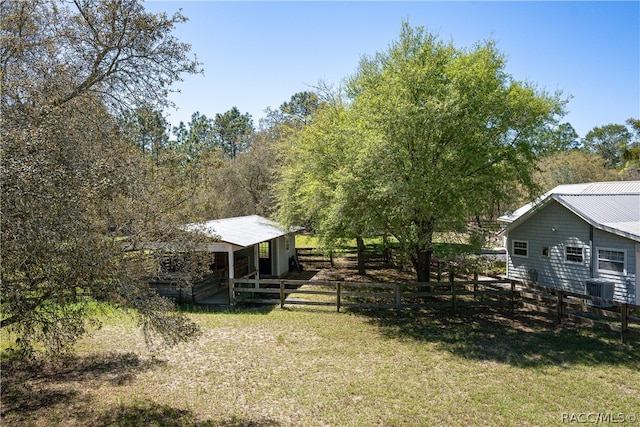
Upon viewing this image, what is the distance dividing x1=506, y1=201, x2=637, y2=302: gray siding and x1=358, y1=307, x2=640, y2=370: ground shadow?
3248mm

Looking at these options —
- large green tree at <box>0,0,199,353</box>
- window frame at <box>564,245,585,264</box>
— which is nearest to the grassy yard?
large green tree at <box>0,0,199,353</box>

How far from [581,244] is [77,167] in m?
16.3

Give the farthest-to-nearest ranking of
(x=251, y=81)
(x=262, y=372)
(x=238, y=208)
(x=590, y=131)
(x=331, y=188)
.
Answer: (x=590, y=131), (x=238, y=208), (x=251, y=81), (x=331, y=188), (x=262, y=372)

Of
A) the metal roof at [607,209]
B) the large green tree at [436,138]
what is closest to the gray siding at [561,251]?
the metal roof at [607,209]

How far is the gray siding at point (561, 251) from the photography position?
13.3 metres

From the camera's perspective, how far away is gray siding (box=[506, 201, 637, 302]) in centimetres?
1334

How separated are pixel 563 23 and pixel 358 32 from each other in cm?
669

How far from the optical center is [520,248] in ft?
57.6

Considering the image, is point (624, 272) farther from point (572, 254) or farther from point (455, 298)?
point (455, 298)

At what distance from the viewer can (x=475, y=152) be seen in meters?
12.2

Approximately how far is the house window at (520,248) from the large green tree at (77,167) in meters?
15.4

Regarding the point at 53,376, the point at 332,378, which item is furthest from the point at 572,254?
the point at 53,376

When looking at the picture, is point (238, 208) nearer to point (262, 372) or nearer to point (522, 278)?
point (522, 278)

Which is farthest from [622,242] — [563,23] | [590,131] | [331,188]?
[590,131]
